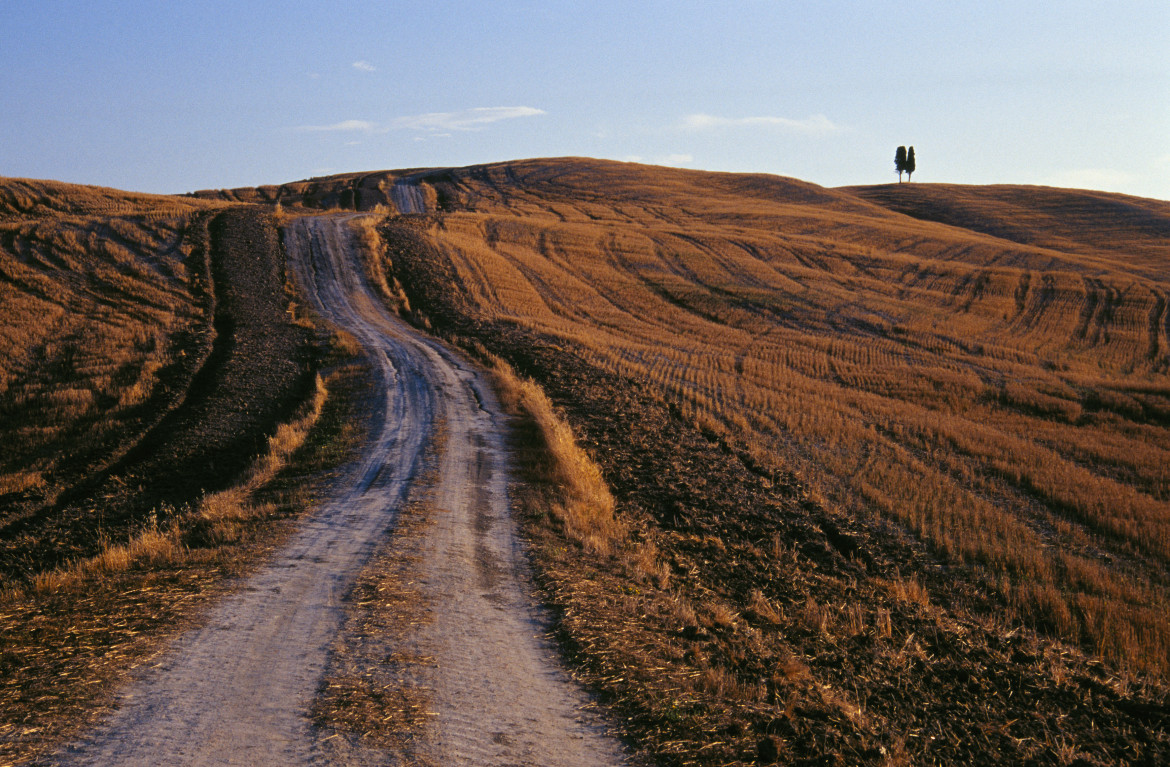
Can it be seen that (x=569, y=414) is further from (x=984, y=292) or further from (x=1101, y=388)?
(x=984, y=292)

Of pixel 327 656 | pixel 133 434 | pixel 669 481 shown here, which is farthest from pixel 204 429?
pixel 327 656

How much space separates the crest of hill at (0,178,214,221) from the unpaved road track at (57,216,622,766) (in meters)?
39.6

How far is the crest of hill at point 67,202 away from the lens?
4134 cm

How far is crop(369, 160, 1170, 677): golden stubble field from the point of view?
11.9 metres

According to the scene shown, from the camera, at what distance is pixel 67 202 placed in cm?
4434

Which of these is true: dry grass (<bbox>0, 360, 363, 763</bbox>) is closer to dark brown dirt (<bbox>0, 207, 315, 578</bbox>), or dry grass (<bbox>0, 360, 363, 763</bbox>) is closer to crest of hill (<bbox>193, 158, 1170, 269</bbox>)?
dark brown dirt (<bbox>0, 207, 315, 578</bbox>)

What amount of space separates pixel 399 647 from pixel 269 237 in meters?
36.3

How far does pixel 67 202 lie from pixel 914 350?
51257 mm

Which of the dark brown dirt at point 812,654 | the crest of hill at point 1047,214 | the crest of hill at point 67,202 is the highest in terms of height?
the crest of hill at point 1047,214

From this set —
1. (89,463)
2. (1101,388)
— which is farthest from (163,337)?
(1101,388)

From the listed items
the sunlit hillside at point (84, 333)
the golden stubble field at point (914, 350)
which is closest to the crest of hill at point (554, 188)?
the golden stubble field at point (914, 350)

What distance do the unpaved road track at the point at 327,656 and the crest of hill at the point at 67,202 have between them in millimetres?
39622

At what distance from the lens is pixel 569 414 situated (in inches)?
669

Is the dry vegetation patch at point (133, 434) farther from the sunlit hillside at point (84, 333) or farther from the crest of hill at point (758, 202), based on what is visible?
the crest of hill at point (758, 202)
